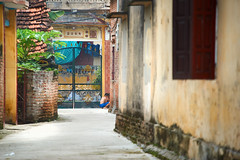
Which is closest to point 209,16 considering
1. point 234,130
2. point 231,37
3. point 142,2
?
point 231,37

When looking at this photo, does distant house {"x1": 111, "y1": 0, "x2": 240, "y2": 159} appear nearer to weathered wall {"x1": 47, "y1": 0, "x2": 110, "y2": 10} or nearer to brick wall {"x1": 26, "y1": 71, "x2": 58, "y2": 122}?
brick wall {"x1": 26, "y1": 71, "x2": 58, "y2": 122}

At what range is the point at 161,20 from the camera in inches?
308

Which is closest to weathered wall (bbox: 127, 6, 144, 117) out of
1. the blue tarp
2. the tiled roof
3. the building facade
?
the tiled roof

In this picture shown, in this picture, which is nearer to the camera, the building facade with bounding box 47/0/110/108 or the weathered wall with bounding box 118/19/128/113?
the weathered wall with bounding box 118/19/128/113

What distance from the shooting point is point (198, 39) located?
5.91 m

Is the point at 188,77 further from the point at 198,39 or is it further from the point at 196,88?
the point at 198,39

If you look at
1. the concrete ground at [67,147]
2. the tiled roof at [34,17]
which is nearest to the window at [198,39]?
the concrete ground at [67,147]

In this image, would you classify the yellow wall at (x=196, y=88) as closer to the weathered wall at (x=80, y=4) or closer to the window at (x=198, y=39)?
the window at (x=198, y=39)

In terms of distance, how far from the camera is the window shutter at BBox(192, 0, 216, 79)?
225 inches

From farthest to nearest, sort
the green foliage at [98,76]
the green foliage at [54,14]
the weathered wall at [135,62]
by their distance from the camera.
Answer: the green foliage at [98,76] → the green foliage at [54,14] → the weathered wall at [135,62]

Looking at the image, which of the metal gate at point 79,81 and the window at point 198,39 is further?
the metal gate at point 79,81

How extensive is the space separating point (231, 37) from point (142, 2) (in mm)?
3896

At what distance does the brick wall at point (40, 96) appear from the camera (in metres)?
15.0

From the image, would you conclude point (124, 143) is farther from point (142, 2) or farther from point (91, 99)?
point (91, 99)
